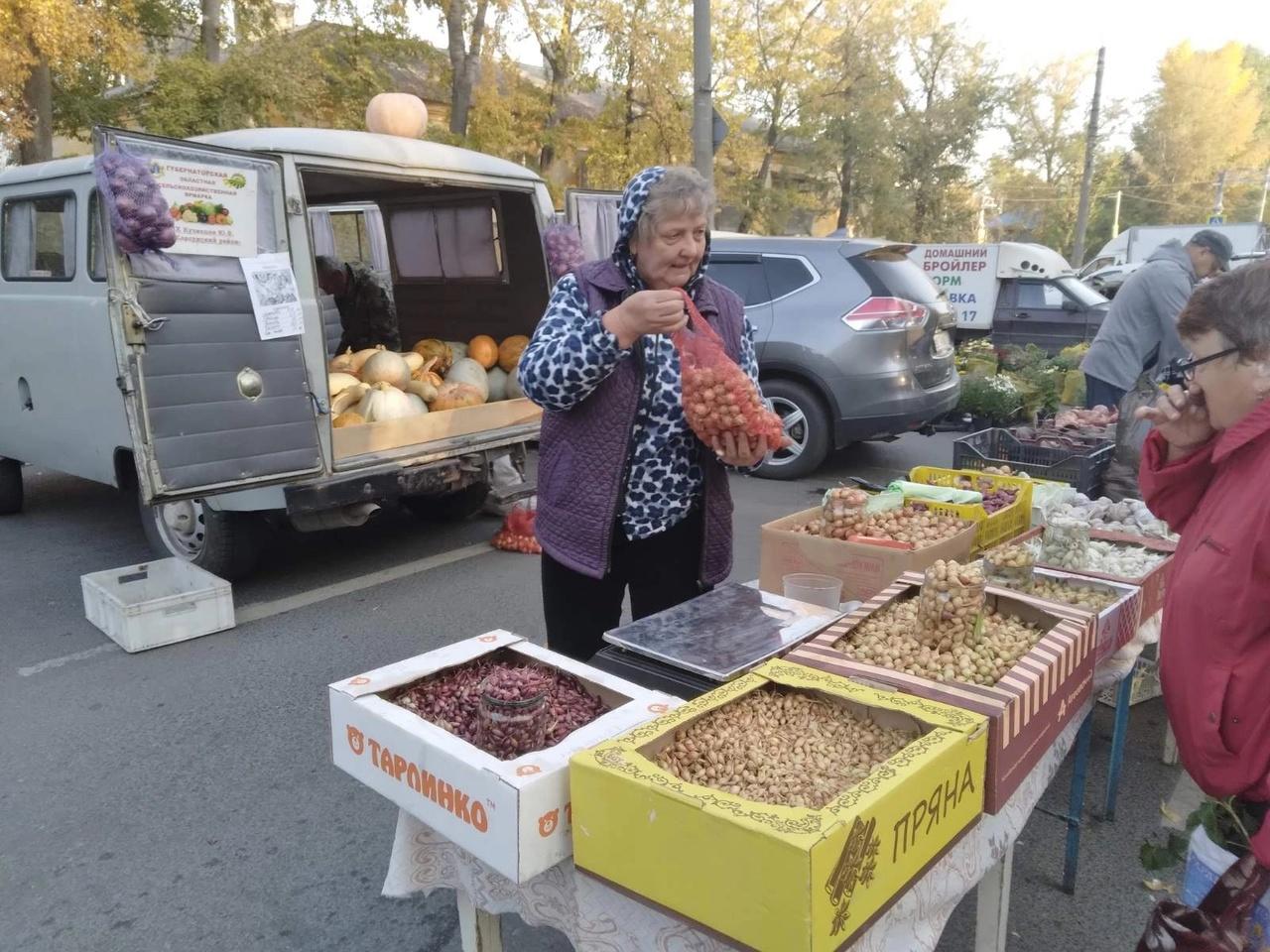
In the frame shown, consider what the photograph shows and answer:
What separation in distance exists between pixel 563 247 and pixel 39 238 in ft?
10.1

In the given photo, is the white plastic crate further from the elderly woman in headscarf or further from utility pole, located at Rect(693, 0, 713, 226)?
utility pole, located at Rect(693, 0, 713, 226)

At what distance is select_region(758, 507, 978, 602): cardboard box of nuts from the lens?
274 cm

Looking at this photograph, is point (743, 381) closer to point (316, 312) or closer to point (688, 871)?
point (688, 871)

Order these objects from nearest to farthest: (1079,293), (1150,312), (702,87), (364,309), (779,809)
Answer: (779,809) < (1150,312) < (364,309) < (702,87) < (1079,293)

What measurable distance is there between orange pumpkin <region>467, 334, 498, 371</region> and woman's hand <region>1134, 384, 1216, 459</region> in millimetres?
5175

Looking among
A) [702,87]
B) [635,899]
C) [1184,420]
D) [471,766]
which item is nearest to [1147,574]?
[1184,420]

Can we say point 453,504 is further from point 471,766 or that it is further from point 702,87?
point 702,87

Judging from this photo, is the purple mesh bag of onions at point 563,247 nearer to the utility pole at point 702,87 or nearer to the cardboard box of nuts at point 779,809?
the cardboard box of nuts at point 779,809

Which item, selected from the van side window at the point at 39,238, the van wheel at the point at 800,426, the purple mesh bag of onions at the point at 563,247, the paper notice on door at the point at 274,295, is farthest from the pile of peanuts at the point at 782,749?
the van wheel at the point at 800,426

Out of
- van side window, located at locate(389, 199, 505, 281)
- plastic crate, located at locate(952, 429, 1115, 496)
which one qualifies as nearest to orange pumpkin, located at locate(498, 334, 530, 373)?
van side window, located at locate(389, 199, 505, 281)

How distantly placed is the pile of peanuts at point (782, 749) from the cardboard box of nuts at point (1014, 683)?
127mm

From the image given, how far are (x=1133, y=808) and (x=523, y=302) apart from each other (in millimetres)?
5507

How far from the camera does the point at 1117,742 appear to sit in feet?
9.45

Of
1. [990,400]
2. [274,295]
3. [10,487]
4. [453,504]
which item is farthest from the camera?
[990,400]
